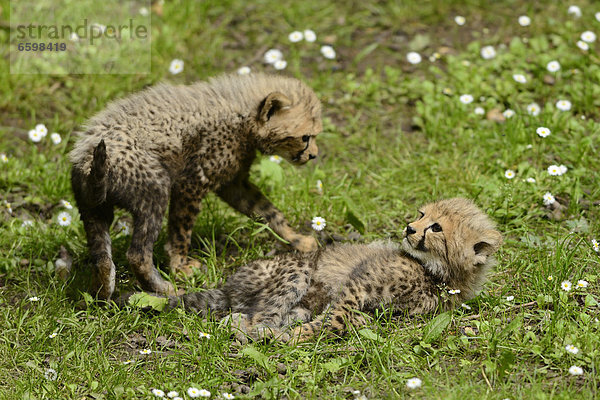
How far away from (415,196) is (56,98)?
3.54 m

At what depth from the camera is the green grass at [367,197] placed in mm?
4090

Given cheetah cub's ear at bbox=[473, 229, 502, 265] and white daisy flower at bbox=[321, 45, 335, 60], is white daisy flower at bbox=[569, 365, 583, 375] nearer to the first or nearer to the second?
cheetah cub's ear at bbox=[473, 229, 502, 265]

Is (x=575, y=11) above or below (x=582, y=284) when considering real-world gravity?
above

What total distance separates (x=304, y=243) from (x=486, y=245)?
148cm

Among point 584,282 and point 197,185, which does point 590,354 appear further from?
point 197,185

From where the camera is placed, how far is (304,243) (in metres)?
5.54

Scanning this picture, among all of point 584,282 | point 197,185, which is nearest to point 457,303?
point 584,282

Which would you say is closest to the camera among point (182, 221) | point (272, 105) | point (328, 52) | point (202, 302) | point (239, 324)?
point (239, 324)

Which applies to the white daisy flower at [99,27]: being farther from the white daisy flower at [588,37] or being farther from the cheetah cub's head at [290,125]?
the white daisy flower at [588,37]

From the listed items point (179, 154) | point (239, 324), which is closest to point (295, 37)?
point (179, 154)

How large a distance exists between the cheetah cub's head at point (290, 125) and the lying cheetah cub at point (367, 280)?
3.13 ft

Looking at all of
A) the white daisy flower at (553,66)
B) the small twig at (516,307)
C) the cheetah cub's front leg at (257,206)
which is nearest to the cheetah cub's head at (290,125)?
the cheetah cub's front leg at (257,206)

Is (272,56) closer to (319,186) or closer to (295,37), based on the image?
(295,37)

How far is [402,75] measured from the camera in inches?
298
